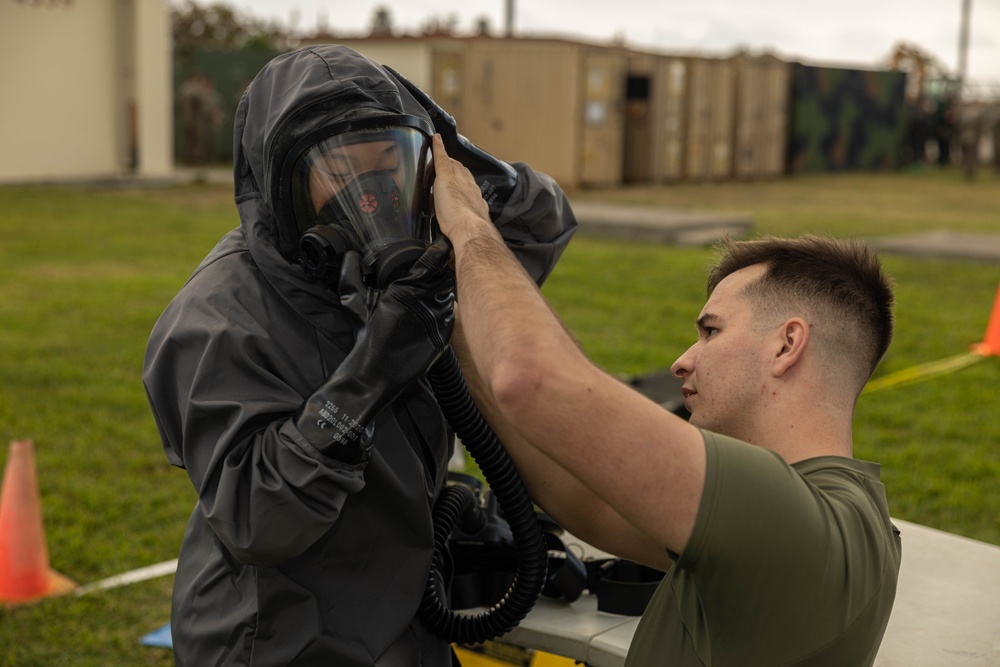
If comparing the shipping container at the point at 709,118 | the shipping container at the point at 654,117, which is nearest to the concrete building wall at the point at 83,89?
the shipping container at the point at 654,117

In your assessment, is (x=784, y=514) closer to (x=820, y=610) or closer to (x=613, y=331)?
(x=820, y=610)

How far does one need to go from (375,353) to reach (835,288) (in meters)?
0.74

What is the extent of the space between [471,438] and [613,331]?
568 cm

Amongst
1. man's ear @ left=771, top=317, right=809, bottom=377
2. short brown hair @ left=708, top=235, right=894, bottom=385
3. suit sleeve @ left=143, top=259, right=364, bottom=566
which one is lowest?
suit sleeve @ left=143, top=259, right=364, bottom=566

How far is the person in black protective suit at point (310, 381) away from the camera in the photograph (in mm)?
1816

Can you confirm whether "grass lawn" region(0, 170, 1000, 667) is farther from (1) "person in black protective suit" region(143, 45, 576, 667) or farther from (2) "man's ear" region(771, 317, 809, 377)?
(2) "man's ear" region(771, 317, 809, 377)

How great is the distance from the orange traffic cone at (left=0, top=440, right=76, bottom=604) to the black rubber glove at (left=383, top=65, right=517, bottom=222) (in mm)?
2436

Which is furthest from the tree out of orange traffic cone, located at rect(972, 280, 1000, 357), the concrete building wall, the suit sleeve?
the suit sleeve

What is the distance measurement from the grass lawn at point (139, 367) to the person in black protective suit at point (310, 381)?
1895mm

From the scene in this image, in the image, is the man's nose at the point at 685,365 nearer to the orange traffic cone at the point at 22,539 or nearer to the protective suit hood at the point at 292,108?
the protective suit hood at the point at 292,108

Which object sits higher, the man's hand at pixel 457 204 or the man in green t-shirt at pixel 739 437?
the man's hand at pixel 457 204

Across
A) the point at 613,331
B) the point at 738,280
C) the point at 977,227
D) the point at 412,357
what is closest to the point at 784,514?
the point at 738,280

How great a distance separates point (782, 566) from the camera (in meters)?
1.43

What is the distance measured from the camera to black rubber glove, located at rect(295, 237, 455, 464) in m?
1.80
